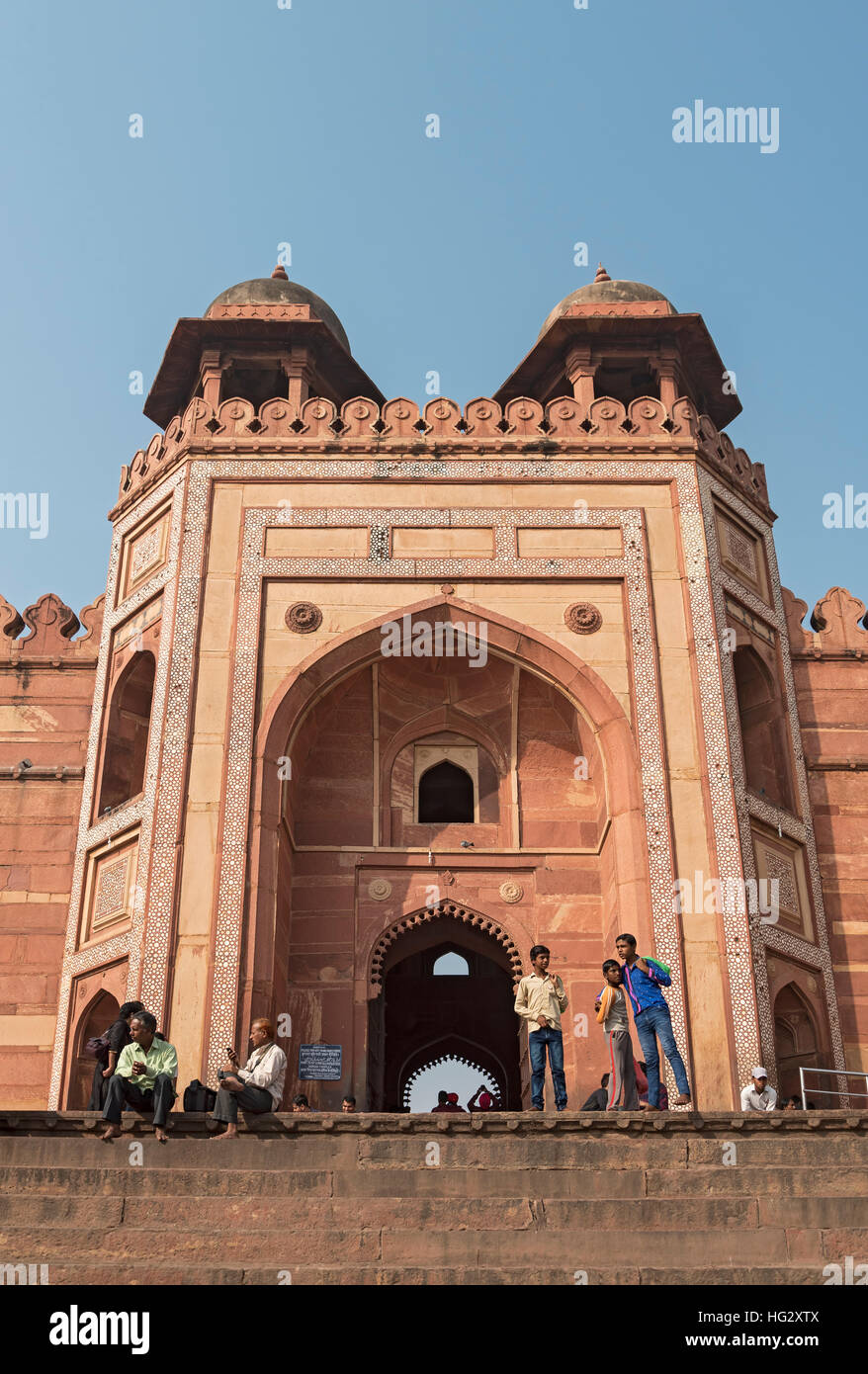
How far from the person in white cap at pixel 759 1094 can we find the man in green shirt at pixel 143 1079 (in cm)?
436

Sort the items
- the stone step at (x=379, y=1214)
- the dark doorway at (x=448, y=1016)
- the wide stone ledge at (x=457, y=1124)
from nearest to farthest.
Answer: the stone step at (x=379, y=1214) < the wide stone ledge at (x=457, y=1124) < the dark doorway at (x=448, y=1016)

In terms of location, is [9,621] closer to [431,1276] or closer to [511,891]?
[511,891]

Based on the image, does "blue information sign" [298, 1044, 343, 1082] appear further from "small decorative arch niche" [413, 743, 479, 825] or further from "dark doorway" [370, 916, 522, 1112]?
"dark doorway" [370, 916, 522, 1112]

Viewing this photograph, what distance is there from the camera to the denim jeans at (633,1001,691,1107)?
9.01m

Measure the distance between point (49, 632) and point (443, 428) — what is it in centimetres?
461

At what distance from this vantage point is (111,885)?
523 inches

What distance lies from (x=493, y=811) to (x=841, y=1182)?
656 cm

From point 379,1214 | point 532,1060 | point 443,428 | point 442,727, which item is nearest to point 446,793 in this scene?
point 442,727

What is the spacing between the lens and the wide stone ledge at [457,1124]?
8.27 meters

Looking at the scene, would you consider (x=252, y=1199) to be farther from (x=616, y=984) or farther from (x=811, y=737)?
(x=811, y=737)

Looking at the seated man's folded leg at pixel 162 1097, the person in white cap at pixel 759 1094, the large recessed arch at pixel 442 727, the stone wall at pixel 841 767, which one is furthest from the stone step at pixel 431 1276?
the stone wall at pixel 841 767

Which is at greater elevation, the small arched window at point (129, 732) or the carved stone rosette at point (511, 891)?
the small arched window at point (129, 732)

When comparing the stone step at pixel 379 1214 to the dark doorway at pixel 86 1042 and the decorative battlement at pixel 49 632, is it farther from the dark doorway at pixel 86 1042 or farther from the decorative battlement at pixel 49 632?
the decorative battlement at pixel 49 632
